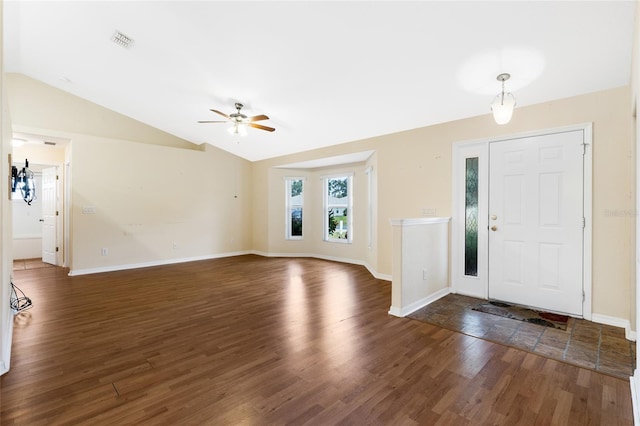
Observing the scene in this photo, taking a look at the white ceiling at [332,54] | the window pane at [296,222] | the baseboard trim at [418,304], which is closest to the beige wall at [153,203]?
the window pane at [296,222]

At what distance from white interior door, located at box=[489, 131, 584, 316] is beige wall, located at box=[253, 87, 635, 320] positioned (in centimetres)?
16

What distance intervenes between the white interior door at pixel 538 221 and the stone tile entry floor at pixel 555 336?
486 mm

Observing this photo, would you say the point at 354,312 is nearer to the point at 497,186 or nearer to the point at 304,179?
the point at 497,186

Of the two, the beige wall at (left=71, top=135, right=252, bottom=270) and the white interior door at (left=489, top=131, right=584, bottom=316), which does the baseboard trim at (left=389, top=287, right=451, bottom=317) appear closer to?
the white interior door at (left=489, top=131, right=584, bottom=316)

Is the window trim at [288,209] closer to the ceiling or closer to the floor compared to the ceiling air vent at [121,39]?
closer to the floor

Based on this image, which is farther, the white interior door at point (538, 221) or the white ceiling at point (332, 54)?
the white interior door at point (538, 221)

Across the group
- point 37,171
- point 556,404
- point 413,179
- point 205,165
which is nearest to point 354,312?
point 556,404

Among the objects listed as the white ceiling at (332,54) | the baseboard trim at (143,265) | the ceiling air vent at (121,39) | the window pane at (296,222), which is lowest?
the baseboard trim at (143,265)

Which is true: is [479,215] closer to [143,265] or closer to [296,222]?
[296,222]

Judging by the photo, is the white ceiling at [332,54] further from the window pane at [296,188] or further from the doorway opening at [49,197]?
the window pane at [296,188]

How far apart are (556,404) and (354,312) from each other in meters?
1.94

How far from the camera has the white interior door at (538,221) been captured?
3293 millimetres

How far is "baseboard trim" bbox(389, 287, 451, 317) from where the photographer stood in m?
3.28

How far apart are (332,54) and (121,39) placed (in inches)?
108
